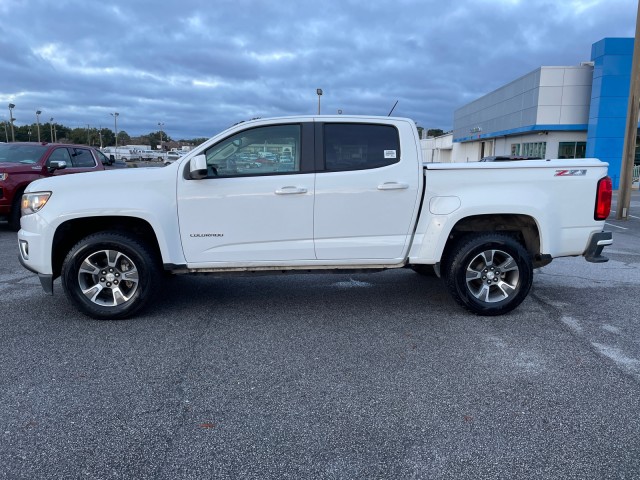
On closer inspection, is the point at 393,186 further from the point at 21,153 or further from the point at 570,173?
the point at 21,153

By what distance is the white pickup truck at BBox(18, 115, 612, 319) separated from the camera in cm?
518

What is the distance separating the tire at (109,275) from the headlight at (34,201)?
542 millimetres

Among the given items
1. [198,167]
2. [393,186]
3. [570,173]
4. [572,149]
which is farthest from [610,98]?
[198,167]

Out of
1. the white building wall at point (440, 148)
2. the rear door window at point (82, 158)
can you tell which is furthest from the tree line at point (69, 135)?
the rear door window at point (82, 158)

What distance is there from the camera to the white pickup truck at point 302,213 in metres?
5.18

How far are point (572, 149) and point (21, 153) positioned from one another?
32200 mm

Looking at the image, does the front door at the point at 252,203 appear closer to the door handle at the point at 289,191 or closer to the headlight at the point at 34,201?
the door handle at the point at 289,191

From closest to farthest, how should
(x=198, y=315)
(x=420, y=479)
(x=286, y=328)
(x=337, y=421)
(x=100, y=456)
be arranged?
(x=420, y=479) < (x=100, y=456) < (x=337, y=421) < (x=286, y=328) < (x=198, y=315)

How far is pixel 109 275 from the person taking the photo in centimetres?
527

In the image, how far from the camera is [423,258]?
5.41 metres

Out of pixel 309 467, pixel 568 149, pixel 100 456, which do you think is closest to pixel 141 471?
pixel 100 456

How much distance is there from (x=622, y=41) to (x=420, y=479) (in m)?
33.3

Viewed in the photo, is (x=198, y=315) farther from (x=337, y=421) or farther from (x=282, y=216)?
(x=337, y=421)

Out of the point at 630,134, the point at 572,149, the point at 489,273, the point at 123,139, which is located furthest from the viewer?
the point at 123,139
